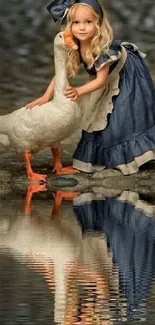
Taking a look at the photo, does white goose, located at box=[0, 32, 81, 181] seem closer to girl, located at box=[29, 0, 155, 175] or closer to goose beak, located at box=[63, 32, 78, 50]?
goose beak, located at box=[63, 32, 78, 50]

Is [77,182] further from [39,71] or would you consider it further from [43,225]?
[39,71]

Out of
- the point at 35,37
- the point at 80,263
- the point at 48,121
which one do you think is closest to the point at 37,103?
the point at 48,121

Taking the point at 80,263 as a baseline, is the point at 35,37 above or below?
above

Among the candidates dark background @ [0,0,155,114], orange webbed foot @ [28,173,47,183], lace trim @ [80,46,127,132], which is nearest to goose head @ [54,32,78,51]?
lace trim @ [80,46,127,132]

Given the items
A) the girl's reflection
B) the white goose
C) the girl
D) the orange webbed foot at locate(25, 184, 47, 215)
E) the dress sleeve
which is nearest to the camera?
the girl's reflection

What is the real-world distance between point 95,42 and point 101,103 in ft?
1.35

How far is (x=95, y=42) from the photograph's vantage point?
22.5 feet

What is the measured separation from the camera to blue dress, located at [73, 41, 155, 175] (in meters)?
7.12

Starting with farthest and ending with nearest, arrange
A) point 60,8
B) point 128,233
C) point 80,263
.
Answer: point 60,8
point 128,233
point 80,263

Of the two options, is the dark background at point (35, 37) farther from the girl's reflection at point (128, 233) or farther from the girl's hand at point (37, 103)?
the girl's reflection at point (128, 233)

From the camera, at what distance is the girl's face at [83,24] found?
22.5 feet

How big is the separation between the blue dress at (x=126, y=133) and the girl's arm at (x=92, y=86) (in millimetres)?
306

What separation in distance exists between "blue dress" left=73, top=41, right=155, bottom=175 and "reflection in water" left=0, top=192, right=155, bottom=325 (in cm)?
75

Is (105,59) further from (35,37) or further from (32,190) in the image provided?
(35,37)
